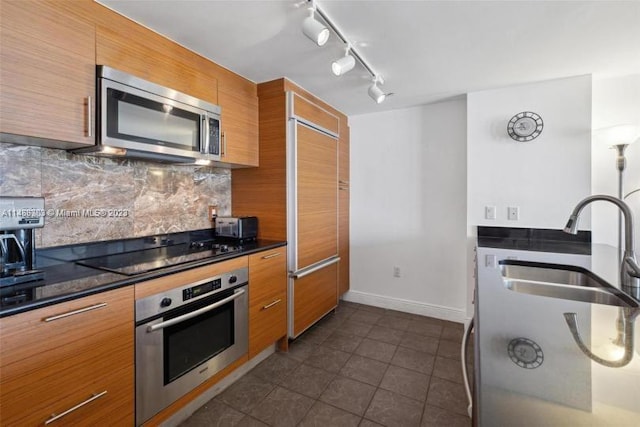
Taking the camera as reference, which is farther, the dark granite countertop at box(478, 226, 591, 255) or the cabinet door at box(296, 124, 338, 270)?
the cabinet door at box(296, 124, 338, 270)

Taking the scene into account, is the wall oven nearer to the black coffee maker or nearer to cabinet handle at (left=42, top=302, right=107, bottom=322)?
cabinet handle at (left=42, top=302, right=107, bottom=322)

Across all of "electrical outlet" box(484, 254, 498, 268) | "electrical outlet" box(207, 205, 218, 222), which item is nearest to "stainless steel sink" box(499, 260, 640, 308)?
"electrical outlet" box(484, 254, 498, 268)

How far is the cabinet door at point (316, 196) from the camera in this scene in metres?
2.41

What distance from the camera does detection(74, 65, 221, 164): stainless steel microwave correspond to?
1444 millimetres

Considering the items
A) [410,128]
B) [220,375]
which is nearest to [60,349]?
[220,375]

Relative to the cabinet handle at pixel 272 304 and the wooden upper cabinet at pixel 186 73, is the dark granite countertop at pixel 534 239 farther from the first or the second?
the wooden upper cabinet at pixel 186 73

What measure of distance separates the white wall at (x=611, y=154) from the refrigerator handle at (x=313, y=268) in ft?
7.34

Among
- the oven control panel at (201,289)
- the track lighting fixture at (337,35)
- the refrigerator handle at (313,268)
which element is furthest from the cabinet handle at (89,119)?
the refrigerator handle at (313,268)

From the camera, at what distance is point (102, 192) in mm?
1751

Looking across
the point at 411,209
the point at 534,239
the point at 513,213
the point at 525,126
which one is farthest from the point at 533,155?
the point at 411,209

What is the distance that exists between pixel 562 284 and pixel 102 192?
2607 mm

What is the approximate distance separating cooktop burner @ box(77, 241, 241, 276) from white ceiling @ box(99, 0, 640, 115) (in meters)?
1.32

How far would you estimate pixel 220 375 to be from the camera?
177 centimetres

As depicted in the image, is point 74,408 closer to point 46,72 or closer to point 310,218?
point 46,72
